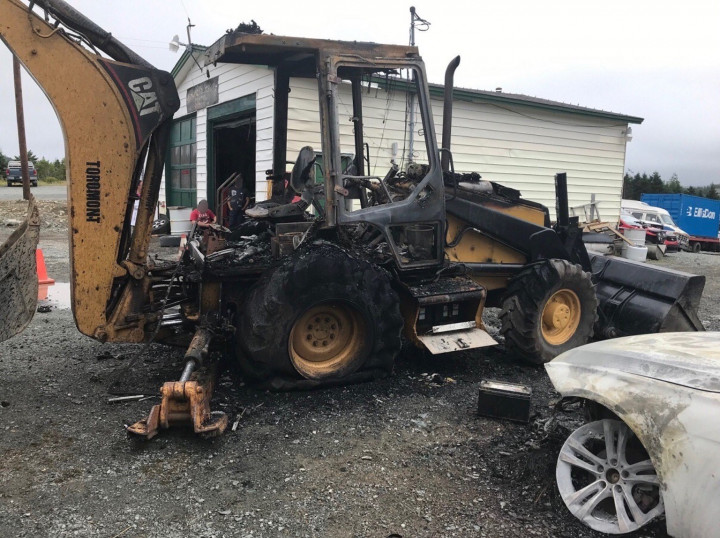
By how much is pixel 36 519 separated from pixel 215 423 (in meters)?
1.17

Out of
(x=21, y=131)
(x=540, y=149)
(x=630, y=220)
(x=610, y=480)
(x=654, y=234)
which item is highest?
(x=540, y=149)

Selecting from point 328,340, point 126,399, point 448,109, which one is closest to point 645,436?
point 328,340

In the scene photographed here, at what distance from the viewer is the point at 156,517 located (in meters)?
3.11

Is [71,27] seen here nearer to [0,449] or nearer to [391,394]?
[0,449]

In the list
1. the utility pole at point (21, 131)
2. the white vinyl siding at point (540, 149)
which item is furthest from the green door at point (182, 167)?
the white vinyl siding at point (540, 149)

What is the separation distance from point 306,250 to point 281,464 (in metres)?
1.72

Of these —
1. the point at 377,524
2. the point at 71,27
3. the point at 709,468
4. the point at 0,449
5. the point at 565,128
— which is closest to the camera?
the point at 709,468

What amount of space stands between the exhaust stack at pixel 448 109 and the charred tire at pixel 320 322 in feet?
4.71

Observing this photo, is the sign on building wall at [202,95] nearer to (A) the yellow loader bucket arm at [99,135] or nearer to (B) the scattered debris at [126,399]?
(A) the yellow loader bucket arm at [99,135]

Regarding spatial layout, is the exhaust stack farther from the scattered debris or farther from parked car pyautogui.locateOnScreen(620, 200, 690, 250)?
parked car pyautogui.locateOnScreen(620, 200, 690, 250)

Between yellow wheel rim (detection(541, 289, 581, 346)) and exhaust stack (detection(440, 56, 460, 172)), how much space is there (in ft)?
6.03

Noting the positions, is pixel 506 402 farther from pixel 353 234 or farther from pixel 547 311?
pixel 353 234

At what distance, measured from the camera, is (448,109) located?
5.43 metres

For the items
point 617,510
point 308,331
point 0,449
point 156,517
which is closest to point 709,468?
point 617,510
